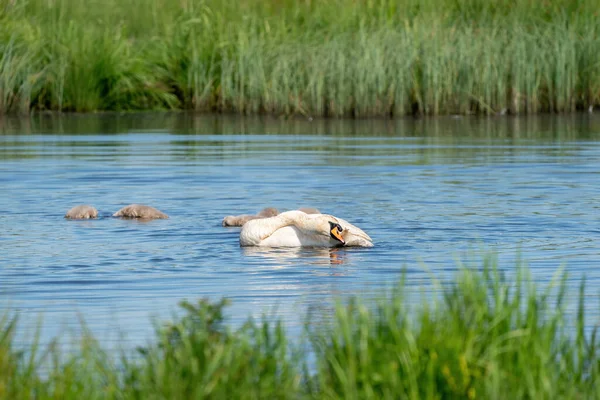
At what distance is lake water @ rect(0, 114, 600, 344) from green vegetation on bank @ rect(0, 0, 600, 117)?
104 centimetres

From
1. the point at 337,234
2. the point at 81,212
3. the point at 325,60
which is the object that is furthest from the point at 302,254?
the point at 325,60

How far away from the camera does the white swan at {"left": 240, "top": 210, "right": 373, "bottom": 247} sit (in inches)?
392

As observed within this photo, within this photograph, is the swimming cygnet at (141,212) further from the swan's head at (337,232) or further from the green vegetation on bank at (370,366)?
the green vegetation on bank at (370,366)

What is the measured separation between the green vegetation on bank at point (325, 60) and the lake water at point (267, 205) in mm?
1035

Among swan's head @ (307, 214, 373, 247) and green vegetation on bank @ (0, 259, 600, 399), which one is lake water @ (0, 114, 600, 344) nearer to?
swan's head @ (307, 214, 373, 247)

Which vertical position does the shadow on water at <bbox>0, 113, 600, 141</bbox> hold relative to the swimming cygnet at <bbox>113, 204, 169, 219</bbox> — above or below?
above

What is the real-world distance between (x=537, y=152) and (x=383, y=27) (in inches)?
294

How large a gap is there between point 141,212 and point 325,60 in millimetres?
11912

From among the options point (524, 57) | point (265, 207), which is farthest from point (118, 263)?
point (524, 57)

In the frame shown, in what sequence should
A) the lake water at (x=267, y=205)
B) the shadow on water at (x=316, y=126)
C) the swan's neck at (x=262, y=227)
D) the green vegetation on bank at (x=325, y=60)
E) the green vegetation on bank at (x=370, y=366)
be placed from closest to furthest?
the green vegetation on bank at (x=370, y=366) → the lake water at (x=267, y=205) → the swan's neck at (x=262, y=227) → the shadow on water at (x=316, y=126) → the green vegetation on bank at (x=325, y=60)

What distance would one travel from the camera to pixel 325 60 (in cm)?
2300

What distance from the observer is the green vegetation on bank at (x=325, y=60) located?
23.1 m

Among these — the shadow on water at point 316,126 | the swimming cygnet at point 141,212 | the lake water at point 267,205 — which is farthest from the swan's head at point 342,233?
the shadow on water at point 316,126

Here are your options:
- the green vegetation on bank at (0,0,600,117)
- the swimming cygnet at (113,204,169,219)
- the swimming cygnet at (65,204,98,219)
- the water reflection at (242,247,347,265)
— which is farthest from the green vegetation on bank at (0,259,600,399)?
the green vegetation on bank at (0,0,600,117)
